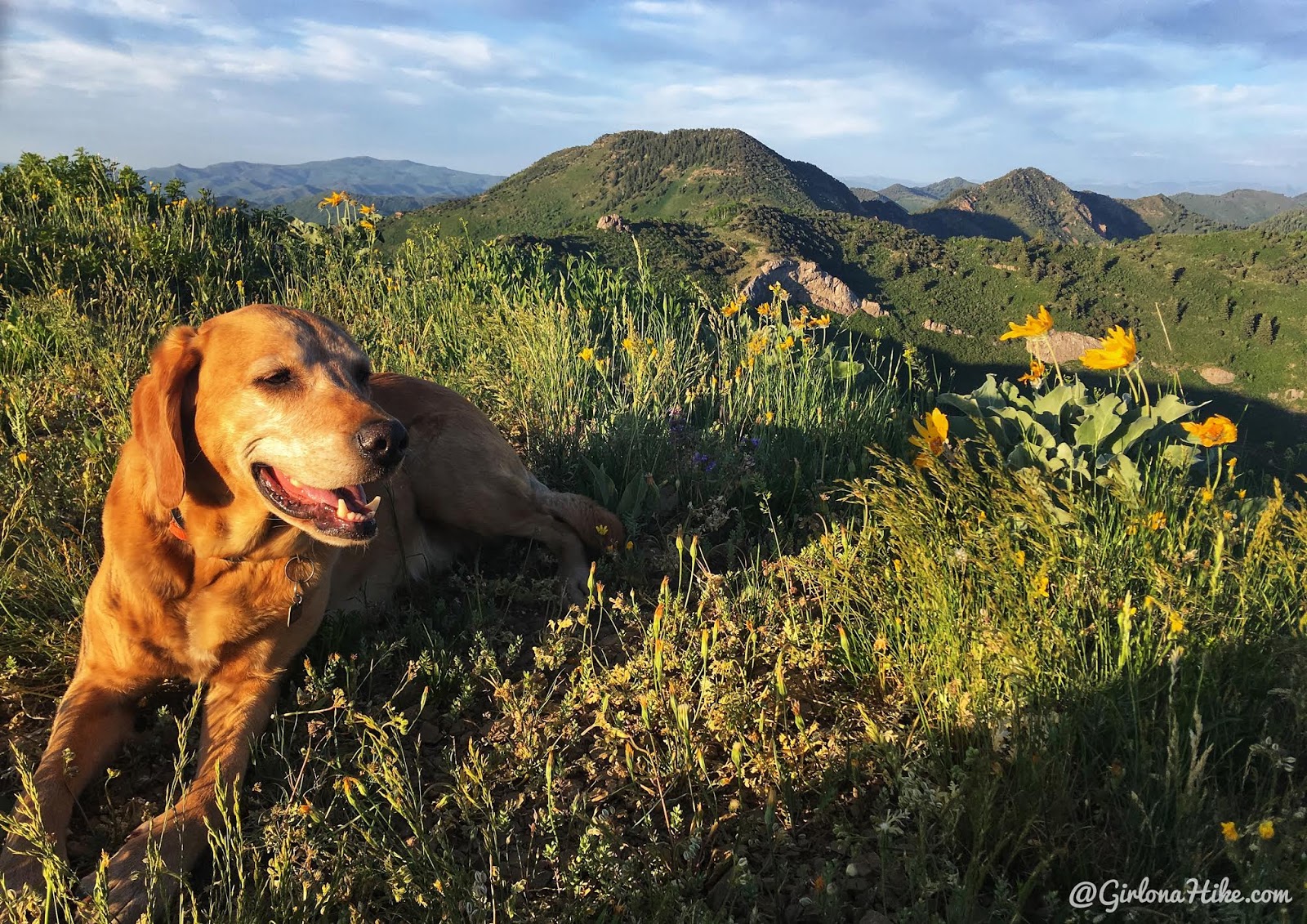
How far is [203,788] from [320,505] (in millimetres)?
734

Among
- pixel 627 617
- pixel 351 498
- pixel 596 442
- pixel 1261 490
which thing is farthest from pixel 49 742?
pixel 1261 490

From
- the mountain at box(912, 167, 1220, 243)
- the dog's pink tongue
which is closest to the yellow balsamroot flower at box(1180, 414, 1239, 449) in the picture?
the dog's pink tongue

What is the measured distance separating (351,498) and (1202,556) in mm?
2571

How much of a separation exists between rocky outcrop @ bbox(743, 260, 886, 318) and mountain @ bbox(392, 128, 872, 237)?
13139 millimetres

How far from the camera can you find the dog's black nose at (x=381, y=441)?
1960mm

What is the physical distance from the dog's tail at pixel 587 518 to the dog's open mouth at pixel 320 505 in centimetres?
114

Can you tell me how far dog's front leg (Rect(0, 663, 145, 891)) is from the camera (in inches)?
66.9

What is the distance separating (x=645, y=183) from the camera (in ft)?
165

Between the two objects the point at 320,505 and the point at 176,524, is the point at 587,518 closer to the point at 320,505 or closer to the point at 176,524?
the point at 320,505

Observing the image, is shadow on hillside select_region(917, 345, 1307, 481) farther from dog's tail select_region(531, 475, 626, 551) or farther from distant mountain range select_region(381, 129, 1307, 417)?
dog's tail select_region(531, 475, 626, 551)

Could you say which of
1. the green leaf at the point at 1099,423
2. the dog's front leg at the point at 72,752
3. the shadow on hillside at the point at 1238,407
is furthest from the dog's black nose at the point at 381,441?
the shadow on hillside at the point at 1238,407

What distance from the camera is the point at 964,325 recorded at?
31828 mm

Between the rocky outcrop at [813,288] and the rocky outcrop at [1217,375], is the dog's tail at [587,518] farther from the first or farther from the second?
the rocky outcrop at [1217,375]

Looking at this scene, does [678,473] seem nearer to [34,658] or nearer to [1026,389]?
[1026,389]
